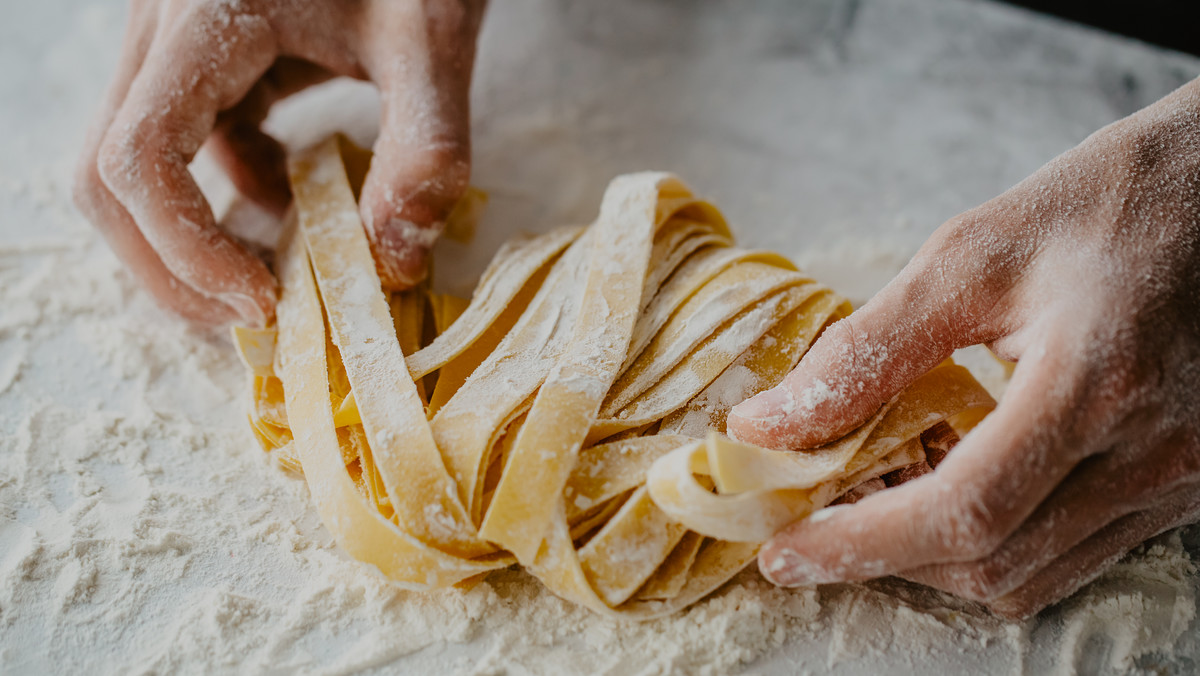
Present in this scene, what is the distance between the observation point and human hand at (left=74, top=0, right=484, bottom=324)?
172 centimetres

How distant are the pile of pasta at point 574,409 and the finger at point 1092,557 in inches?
9.9

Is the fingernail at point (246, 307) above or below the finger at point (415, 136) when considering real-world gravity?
below

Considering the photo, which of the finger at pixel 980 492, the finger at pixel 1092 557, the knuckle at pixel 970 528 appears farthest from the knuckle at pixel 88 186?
the finger at pixel 1092 557

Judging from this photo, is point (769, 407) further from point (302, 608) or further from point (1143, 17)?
point (1143, 17)

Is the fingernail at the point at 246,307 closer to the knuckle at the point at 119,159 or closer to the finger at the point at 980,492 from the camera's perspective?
the knuckle at the point at 119,159

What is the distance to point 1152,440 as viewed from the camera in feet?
3.95

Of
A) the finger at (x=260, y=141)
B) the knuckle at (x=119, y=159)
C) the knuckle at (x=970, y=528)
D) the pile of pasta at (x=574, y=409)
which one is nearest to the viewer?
the knuckle at (x=970, y=528)

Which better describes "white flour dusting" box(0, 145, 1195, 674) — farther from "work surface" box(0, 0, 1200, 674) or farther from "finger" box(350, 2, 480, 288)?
"finger" box(350, 2, 480, 288)

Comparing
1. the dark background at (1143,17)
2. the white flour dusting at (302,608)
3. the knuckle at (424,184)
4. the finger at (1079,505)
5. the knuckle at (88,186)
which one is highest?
the dark background at (1143,17)

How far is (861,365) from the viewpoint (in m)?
1.33

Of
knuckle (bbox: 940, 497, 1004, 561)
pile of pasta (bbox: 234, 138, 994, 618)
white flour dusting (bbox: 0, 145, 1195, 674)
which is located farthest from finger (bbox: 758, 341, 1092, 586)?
white flour dusting (bbox: 0, 145, 1195, 674)

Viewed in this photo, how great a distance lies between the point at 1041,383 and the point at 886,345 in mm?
239

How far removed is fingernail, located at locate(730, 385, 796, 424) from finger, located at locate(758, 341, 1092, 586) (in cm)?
20

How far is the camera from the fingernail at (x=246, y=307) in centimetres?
175
